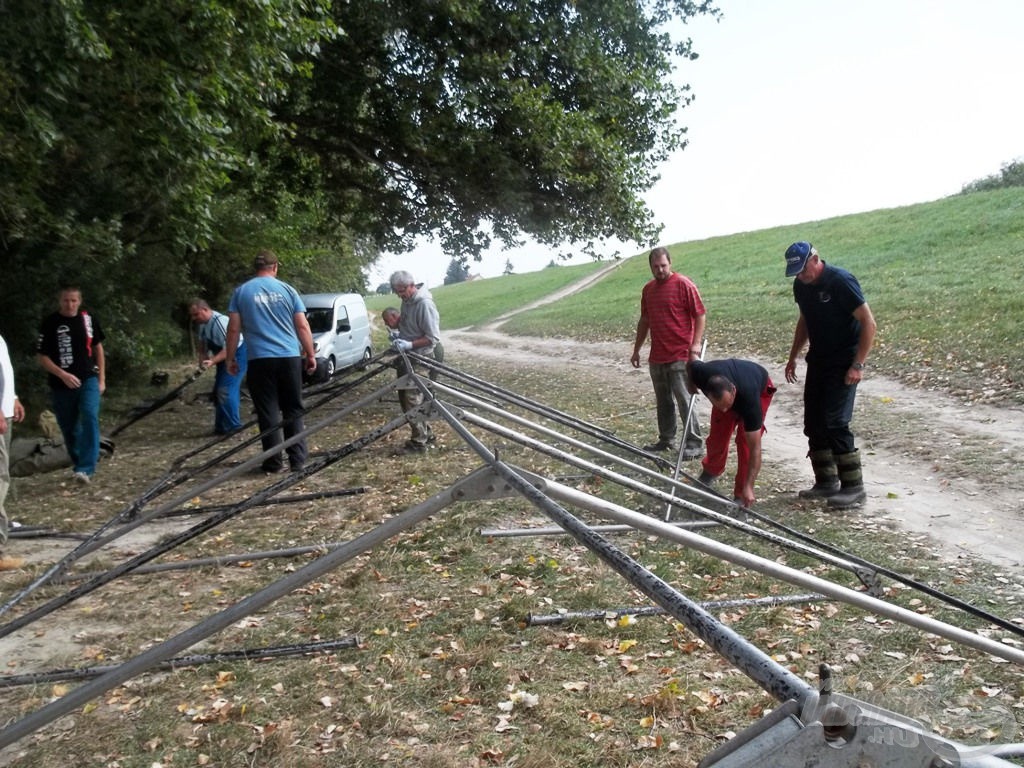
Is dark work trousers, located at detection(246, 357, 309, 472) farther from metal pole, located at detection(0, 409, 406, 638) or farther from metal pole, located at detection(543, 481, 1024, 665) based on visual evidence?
metal pole, located at detection(543, 481, 1024, 665)

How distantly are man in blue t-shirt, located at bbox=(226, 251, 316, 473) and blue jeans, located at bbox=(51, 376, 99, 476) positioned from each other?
148cm

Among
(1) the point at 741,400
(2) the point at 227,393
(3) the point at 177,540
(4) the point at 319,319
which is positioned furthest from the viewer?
(4) the point at 319,319

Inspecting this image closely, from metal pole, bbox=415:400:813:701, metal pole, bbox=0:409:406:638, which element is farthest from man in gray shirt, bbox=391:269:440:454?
metal pole, bbox=415:400:813:701

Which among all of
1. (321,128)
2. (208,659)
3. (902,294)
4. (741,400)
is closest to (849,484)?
(741,400)

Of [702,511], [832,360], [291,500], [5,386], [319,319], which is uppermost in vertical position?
[319,319]

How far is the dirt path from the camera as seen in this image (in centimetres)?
502

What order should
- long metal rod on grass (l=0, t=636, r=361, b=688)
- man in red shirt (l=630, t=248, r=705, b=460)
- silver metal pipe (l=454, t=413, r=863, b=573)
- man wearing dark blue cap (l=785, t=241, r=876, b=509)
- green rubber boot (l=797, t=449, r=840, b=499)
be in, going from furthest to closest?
man in red shirt (l=630, t=248, r=705, b=460) → green rubber boot (l=797, t=449, r=840, b=499) → man wearing dark blue cap (l=785, t=241, r=876, b=509) → long metal rod on grass (l=0, t=636, r=361, b=688) → silver metal pipe (l=454, t=413, r=863, b=573)

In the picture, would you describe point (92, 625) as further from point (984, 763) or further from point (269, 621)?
point (984, 763)

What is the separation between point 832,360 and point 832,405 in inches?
11.9

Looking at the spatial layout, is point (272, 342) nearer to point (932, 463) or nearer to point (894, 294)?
point (932, 463)

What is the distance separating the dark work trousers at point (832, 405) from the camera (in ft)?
18.3

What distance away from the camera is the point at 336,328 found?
16188 millimetres

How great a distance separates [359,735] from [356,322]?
14.8 m

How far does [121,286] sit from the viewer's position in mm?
14289
